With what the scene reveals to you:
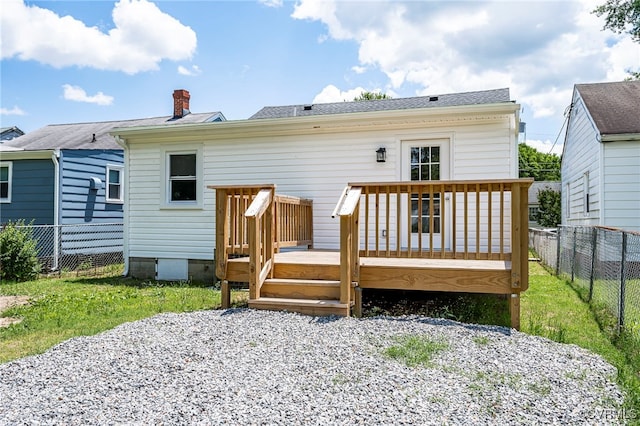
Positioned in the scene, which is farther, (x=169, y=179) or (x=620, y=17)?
(x=620, y=17)

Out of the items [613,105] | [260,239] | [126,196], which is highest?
[613,105]

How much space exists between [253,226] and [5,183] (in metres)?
9.90

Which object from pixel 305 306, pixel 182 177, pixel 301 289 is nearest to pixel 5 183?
pixel 182 177

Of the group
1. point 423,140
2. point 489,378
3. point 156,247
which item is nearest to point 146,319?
point 489,378

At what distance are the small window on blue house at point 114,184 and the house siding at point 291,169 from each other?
159 inches

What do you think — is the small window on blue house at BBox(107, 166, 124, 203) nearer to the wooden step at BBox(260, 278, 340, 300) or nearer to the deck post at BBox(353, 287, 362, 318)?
the wooden step at BBox(260, 278, 340, 300)

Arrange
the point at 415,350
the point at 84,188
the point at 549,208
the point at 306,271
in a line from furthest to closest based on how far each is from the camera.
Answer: the point at 549,208 < the point at 84,188 < the point at 306,271 < the point at 415,350

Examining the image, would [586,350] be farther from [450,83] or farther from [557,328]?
[450,83]

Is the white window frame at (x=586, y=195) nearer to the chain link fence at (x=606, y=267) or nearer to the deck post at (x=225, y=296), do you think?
the chain link fence at (x=606, y=267)

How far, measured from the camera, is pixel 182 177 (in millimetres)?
8242

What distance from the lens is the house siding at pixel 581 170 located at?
374 inches

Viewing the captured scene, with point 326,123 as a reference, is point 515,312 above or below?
below

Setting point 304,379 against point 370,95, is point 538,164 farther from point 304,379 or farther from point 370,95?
point 304,379

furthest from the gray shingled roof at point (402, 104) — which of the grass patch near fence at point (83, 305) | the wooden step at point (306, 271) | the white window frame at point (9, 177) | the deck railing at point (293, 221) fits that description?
the white window frame at point (9, 177)
